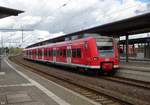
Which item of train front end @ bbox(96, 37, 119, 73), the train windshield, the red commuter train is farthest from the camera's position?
the train windshield

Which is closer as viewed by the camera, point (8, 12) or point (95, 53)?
point (95, 53)

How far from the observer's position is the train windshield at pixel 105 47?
21.1 m

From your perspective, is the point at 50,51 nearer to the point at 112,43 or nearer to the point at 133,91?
the point at 112,43

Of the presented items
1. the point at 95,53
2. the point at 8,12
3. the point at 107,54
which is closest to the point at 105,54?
the point at 107,54

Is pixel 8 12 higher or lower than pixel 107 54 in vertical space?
higher

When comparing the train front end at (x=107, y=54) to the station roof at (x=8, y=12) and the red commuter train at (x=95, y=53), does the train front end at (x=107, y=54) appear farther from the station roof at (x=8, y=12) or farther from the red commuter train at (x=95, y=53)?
the station roof at (x=8, y=12)

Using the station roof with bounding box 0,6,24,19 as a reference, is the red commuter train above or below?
below

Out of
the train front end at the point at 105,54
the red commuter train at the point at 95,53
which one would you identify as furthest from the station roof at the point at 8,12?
the train front end at the point at 105,54

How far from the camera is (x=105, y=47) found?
21.3 metres

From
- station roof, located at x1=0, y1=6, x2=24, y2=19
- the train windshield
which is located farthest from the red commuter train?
station roof, located at x1=0, y1=6, x2=24, y2=19

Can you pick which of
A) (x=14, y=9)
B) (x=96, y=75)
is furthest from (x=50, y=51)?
(x=96, y=75)

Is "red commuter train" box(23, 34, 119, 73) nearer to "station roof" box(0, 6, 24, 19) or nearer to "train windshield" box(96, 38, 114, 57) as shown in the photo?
"train windshield" box(96, 38, 114, 57)

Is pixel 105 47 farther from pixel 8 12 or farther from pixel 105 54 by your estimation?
pixel 8 12

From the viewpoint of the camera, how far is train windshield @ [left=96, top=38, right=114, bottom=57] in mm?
21094
